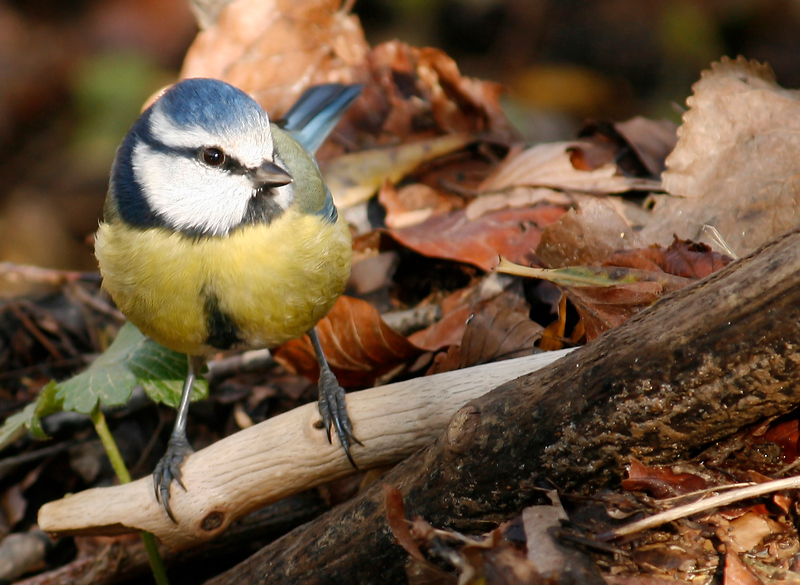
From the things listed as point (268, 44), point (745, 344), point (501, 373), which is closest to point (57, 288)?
point (268, 44)

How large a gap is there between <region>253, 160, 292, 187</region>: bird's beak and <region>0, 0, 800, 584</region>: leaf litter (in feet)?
2.02

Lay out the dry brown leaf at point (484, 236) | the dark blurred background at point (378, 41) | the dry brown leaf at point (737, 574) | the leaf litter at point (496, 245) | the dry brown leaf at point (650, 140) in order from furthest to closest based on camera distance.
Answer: the dark blurred background at point (378, 41) → the dry brown leaf at point (650, 140) → the dry brown leaf at point (484, 236) → the leaf litter at point (496, 245) → the dry brown leaf at point (737, 574)

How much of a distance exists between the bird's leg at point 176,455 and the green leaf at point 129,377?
28 millimetres

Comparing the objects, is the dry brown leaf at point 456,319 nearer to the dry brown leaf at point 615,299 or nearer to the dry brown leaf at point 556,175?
the dry brown leaf at point 615,299

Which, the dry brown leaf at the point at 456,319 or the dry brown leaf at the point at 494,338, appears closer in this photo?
the dry brown leaf at the point at 494,338

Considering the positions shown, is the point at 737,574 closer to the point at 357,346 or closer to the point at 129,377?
the point at 357,346

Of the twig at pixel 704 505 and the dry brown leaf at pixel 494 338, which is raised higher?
the twig at pixel 704 505

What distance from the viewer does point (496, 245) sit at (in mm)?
2955

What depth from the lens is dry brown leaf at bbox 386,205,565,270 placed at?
2914mm

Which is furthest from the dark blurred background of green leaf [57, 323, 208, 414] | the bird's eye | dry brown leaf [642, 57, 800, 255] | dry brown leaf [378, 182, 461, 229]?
the bird's eye

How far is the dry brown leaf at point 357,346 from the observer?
8.64 feet

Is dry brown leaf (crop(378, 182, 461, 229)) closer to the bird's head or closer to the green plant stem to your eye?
the bird's head

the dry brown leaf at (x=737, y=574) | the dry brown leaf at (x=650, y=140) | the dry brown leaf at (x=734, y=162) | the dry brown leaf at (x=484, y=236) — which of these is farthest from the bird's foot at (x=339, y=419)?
the dry brown leaf at (x=650, y=140)

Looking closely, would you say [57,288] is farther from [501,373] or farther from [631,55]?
[631,55]
